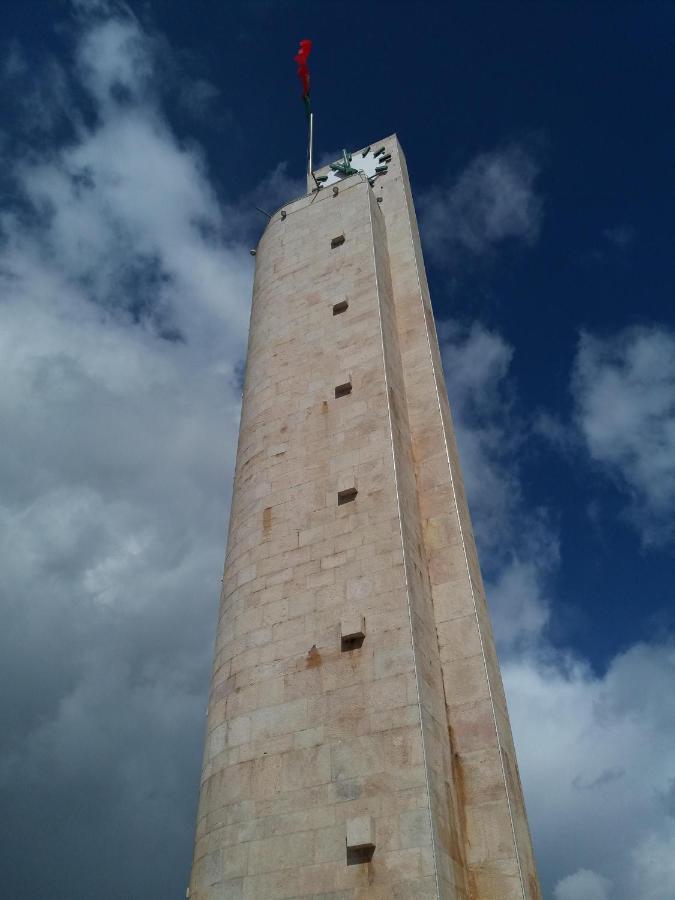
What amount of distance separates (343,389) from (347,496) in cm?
310

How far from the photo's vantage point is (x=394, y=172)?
83.7 feet

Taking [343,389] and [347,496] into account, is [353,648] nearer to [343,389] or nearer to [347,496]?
[347,496]

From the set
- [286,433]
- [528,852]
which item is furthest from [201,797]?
[286,433]

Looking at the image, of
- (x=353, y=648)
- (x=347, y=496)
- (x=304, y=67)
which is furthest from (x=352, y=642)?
(x=304, y=67)

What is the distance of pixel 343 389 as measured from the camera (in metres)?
16.1

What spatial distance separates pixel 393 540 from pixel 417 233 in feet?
44.1

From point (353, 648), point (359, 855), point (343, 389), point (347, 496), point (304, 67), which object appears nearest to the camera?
point (359, 855)

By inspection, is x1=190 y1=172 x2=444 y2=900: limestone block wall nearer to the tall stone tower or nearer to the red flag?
the tall stone tower

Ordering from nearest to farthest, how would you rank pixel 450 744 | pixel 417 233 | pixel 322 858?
pixel 322 858 → pixel 450 744 → pixel 417 233

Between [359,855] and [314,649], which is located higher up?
[314,649]

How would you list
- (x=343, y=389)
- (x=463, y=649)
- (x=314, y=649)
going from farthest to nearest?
(x=343, y=389)
(x=463, y=649)
(x=314, y=649)

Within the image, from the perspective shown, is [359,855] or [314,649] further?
[314,649]

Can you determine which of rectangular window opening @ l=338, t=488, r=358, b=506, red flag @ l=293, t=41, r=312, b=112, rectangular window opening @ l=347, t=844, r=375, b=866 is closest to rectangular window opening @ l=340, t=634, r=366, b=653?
rectangular window opening @ l=338, t=488, r=358, b=506

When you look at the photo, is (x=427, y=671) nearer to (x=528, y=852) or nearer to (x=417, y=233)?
(x=528, y=852)
